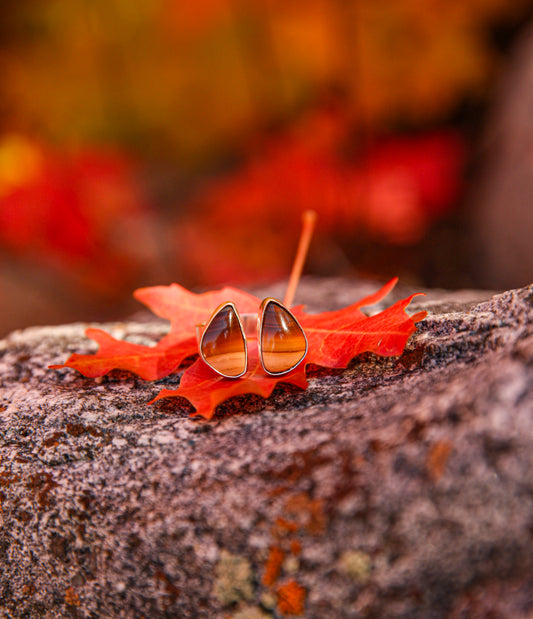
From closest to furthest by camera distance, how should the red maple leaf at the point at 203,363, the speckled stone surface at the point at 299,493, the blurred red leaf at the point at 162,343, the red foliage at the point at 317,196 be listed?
the speckled stone surface at the point at 299,493 → the red maple leaf at the point at 203,363 → the blurred red leaf at the point at 162,343 → the red foliage at the point at 317,196

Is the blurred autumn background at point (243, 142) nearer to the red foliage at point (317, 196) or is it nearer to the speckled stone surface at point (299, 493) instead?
the red foliage at point (317, 196)

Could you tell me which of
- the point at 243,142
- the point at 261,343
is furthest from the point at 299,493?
the point at 243,142

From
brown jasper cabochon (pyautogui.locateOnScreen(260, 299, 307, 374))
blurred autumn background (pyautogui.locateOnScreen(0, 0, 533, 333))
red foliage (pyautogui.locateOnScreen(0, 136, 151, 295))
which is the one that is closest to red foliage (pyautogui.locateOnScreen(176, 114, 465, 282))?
blurred autumn background (pyautogui.locateOnScreen(0, 0, 533, 333))

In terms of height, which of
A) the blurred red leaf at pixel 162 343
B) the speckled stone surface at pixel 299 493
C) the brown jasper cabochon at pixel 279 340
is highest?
the blurred red leaf at pixel 162 343

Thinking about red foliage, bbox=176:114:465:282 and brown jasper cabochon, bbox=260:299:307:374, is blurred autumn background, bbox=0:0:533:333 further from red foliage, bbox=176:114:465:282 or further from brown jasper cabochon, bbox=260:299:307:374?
brown jasper cabochon, bbox=260:299:307:374

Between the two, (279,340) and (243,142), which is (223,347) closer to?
(279,340)

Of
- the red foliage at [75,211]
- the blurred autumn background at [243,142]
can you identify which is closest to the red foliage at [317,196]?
the blurred autumn background at [243,142]

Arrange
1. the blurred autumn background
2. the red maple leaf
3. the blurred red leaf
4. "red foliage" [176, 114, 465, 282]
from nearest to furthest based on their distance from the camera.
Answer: the red maple leaf
the blurred red leaf
the blurred autumn background
"red foliage" [176, 114, 465, 282]

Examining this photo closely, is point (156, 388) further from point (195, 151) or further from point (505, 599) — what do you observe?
point (195, 151)
